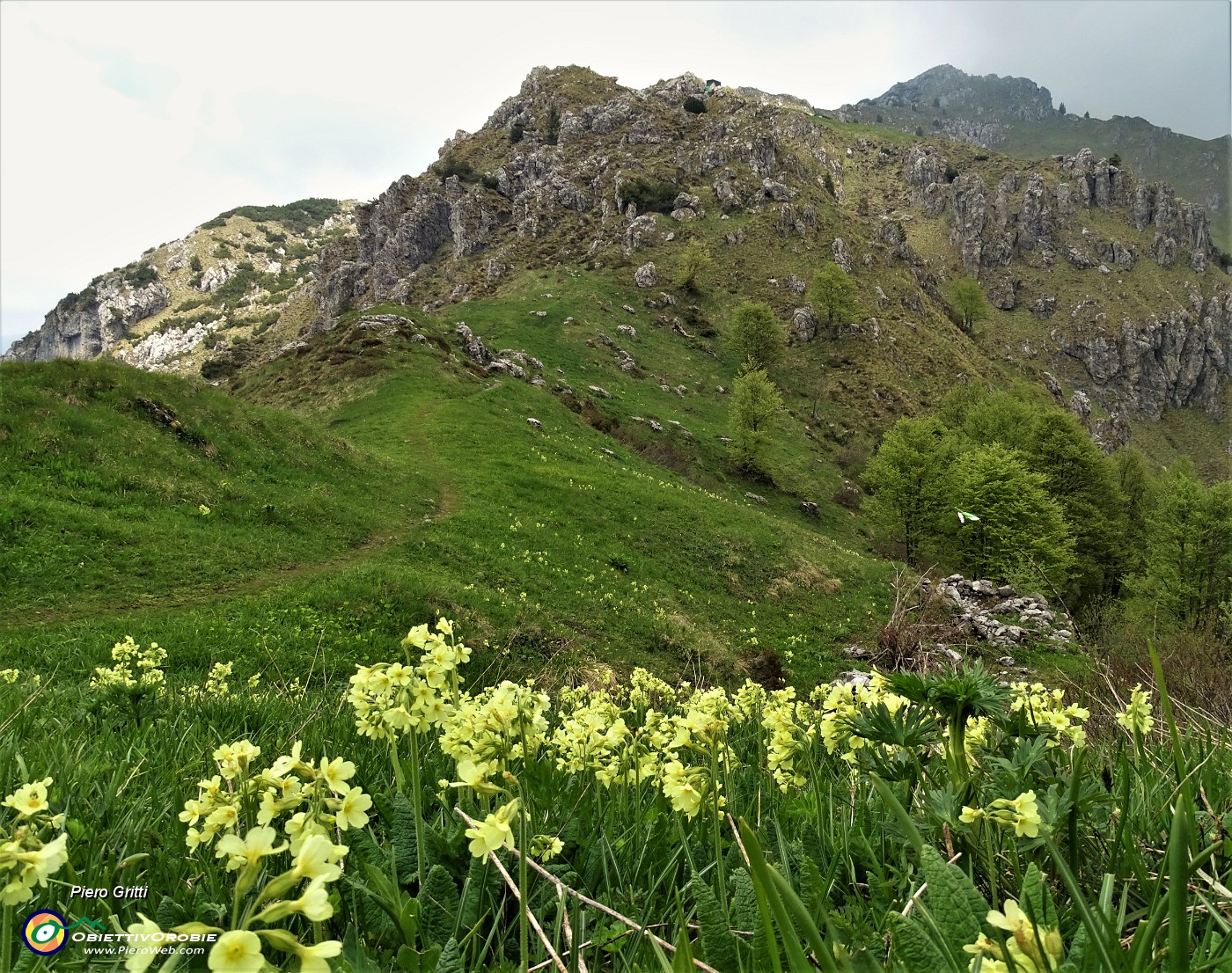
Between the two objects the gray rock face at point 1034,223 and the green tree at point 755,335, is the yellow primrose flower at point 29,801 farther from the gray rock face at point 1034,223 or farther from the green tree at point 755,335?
the gray rock face at point 1034,223

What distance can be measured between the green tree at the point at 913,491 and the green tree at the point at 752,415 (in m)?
9.59

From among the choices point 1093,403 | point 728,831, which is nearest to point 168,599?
point 728,831

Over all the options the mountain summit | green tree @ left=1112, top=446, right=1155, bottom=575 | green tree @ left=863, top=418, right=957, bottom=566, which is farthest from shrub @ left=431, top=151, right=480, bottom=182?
green tree @ left=1112, top=446, right=1155, bottom=575

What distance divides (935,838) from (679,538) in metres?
25.7

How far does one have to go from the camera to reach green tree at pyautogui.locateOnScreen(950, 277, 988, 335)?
330 feet

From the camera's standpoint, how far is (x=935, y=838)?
1.82 m

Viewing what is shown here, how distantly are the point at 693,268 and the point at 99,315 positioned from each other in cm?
16829

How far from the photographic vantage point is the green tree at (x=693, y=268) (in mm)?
74250

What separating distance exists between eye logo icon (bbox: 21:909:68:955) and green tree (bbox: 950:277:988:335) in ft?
391

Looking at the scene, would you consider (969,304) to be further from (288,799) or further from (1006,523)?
(288,799)

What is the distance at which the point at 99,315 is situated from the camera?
16050 cm

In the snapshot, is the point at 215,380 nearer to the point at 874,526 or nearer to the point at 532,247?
the point at 532,247

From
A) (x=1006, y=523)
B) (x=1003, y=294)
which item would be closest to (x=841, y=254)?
(x=1006, y=523)

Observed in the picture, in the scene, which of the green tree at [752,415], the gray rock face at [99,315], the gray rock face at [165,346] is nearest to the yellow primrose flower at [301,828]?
the green tree at [752,415]
